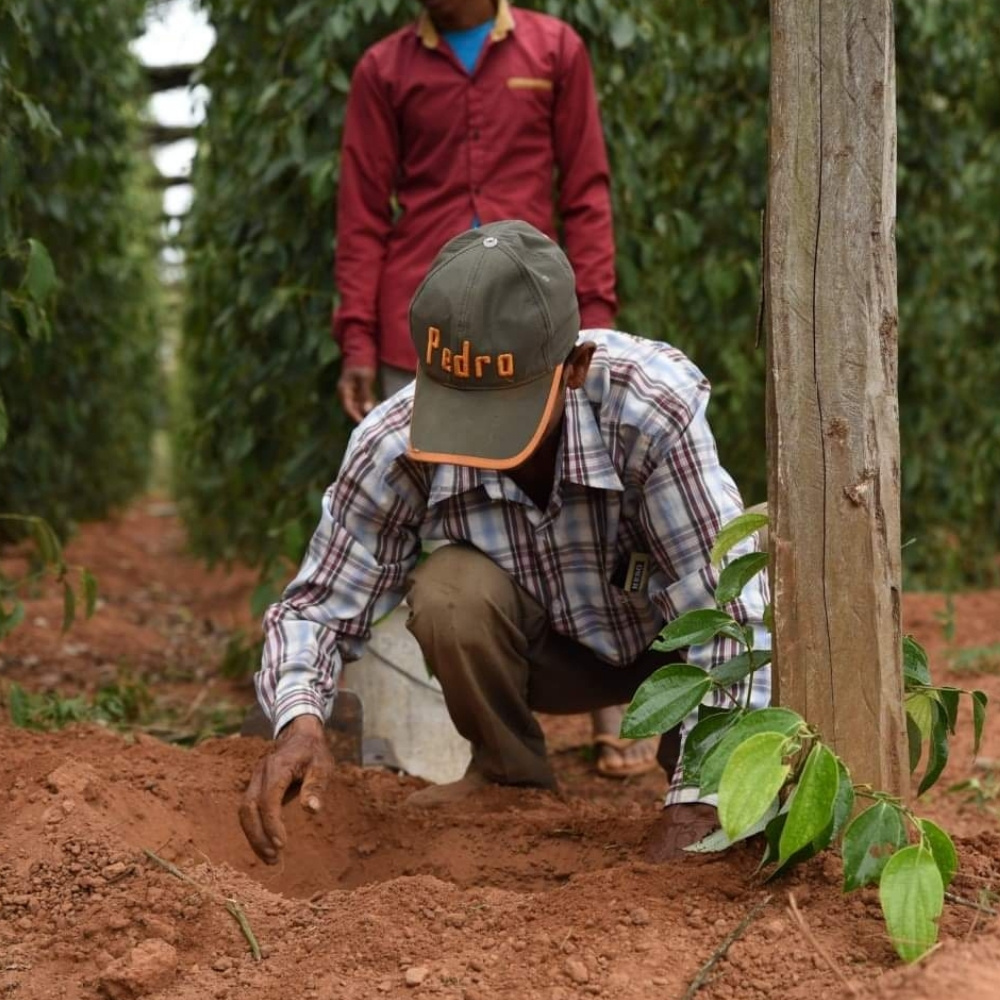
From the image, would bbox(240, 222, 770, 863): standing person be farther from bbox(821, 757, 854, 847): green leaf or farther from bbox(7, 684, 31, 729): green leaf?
bbox(7, 684, 31, 729): green leaf

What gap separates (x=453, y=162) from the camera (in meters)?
3.34

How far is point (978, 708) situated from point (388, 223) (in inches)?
74.8

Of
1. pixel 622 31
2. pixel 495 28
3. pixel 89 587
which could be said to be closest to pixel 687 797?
pixel 89 587

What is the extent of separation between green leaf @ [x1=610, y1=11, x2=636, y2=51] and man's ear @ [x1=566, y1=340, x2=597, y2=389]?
177 centimetres

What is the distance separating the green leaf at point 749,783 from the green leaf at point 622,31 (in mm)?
2538

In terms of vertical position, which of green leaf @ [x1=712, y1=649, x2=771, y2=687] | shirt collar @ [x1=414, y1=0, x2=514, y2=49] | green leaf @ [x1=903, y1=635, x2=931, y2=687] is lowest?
green leaf @ [x1=903, y1=635, x2=931, y2=687]

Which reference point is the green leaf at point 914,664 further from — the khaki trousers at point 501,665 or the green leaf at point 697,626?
the khaki trousers at point 501,665

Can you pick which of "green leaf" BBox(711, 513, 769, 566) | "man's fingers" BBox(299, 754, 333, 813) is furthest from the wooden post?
"man's fingers" BBox(299, 754, 333, 813)

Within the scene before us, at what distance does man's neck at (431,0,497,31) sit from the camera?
3312 millimetres

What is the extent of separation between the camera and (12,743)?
8.86ft

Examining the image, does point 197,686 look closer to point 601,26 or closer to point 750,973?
point 601,26

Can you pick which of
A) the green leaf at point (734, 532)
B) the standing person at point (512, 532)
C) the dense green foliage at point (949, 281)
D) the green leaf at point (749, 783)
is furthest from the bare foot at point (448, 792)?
the dense green foliage at point (949, 281)

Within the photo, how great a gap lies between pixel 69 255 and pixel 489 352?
11.1 feet

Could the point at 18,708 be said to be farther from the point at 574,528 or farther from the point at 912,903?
the point at 912,903
